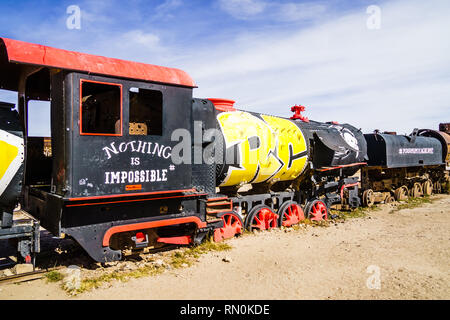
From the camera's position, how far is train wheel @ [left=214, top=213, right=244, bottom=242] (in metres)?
7.88

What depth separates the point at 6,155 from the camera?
16.9ft

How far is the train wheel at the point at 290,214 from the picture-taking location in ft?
31.5

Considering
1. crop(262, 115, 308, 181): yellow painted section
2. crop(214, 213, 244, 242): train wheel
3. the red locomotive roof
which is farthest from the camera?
crop(262, 115, 308, 181): yellow painted section

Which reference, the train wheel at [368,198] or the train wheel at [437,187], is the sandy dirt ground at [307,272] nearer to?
the train wheel at [368,198]

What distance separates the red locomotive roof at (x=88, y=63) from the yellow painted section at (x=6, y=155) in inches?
50.0

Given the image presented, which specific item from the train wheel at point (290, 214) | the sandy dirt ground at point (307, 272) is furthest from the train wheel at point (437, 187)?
the train wheel at point (290, 214)

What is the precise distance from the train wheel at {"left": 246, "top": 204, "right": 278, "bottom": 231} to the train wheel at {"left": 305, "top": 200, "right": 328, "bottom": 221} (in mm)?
1565

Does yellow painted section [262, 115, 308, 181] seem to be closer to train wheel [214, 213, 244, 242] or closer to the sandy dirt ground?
the sandy dirt ground

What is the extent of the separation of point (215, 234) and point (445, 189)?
1668cm

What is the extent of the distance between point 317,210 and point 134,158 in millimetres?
6733

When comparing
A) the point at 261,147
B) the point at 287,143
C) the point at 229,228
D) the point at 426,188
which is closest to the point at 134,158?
the point at 229,228

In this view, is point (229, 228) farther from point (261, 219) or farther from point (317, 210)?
point (317, 210)

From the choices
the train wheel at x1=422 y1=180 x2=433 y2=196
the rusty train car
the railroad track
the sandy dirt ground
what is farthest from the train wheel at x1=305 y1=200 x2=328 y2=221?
the train wheel at x1=422 y1=180 x2=433 y2=196

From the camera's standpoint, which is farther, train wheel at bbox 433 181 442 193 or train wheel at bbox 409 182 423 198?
train wheel at bbox 433 181 442 193
